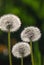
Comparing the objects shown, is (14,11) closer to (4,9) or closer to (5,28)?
(4,9)

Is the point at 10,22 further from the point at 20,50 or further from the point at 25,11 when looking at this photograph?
the point at 25,11

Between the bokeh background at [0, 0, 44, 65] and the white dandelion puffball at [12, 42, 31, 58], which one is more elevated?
the bokeh background at [0, 0, 44, 65]

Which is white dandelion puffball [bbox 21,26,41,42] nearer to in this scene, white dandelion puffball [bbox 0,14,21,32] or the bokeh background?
white dandelion puffball [bbox 0,14,21,32]

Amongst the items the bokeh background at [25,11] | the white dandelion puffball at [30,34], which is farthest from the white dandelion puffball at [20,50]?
the bokeh background at [25,11]

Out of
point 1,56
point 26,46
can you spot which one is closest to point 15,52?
point 26,46

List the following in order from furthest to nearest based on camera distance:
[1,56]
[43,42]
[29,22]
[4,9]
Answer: [4,9]
[29,22]
[1,56]
[43,42]

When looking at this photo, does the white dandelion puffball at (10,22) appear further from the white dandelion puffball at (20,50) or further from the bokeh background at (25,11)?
the bokeh background at (25,11)

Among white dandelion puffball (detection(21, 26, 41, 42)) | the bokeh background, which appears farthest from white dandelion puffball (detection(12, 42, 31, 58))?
the bokeh background
